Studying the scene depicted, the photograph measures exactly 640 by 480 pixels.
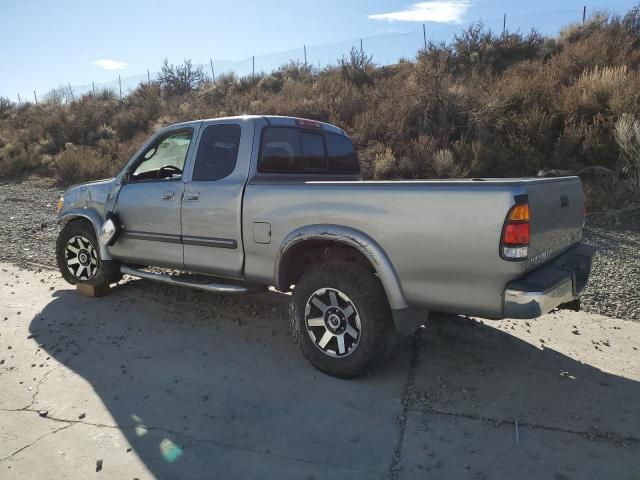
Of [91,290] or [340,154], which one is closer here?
[340,154]

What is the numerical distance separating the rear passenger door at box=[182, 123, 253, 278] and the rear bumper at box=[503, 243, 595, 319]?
227 centimetres

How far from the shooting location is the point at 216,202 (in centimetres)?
454

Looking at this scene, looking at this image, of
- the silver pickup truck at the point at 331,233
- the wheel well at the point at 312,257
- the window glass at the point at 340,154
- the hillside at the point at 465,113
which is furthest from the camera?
the hillside at the point at 465,113

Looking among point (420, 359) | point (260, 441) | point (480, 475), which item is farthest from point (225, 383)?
point (480, 475)

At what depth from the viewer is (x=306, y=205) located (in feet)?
12.9

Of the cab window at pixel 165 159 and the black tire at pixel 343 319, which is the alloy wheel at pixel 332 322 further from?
the cab window at pixel 165 159

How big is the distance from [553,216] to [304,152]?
2.39 meters

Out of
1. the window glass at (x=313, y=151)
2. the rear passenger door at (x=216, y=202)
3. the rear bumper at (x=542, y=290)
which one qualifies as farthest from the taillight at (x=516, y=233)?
the window glass at (x=313, y=151)

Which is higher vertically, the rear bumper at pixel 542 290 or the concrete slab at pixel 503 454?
the rear bumper at pixel 542 290

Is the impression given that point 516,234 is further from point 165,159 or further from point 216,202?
point 165,159

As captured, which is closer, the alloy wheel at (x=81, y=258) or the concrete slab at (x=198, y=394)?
the concrete slab at (x=198, y=394)

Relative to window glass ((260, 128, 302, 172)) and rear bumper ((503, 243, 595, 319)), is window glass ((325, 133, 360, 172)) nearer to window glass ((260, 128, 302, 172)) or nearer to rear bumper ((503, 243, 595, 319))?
window glass ((260, 128, 302, 172))

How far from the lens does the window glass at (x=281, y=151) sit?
4.60 meters

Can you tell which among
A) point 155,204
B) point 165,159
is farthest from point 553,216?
point 165,159
